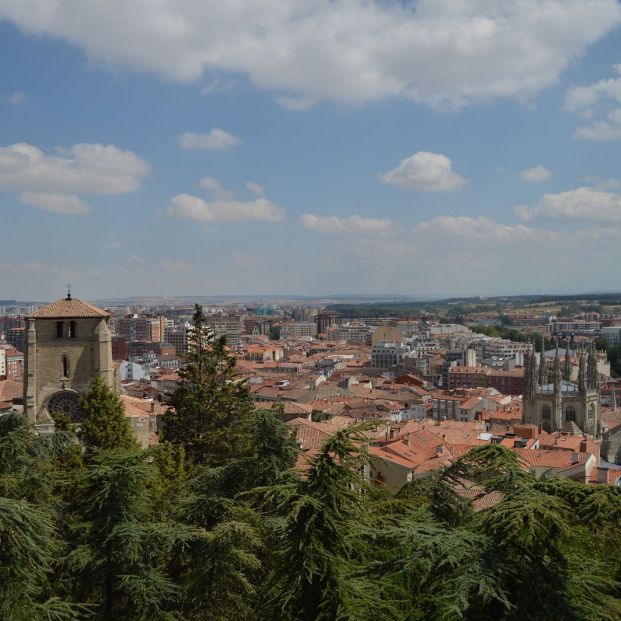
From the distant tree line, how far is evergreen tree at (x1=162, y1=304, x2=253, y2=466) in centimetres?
395

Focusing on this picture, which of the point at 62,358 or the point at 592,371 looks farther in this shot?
the point at 592,371

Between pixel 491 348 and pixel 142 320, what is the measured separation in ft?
297

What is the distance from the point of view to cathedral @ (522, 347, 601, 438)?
4759 cm

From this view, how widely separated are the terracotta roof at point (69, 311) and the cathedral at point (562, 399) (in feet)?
106

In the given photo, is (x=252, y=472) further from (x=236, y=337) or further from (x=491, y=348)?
(x=236, y=337)

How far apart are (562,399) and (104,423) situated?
37.1 meters

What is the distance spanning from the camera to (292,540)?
9180 millimetres

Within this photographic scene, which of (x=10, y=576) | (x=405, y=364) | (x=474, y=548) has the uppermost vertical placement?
(x=474, y=548)

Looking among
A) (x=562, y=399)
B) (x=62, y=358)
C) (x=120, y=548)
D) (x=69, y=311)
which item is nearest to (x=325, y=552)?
(x=120, y=548)

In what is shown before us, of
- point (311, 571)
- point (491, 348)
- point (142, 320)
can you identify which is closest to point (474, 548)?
point (311, 571)

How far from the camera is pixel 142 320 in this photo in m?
180

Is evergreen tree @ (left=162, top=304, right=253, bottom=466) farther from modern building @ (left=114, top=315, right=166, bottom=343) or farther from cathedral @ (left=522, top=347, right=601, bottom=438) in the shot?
modern building @ (left=114, top=315, right=166, bottom=343)

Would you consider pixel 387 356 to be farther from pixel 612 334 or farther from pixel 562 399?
pixel 562 399

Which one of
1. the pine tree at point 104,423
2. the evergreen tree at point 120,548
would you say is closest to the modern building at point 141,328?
the pine tree at point 104,423
